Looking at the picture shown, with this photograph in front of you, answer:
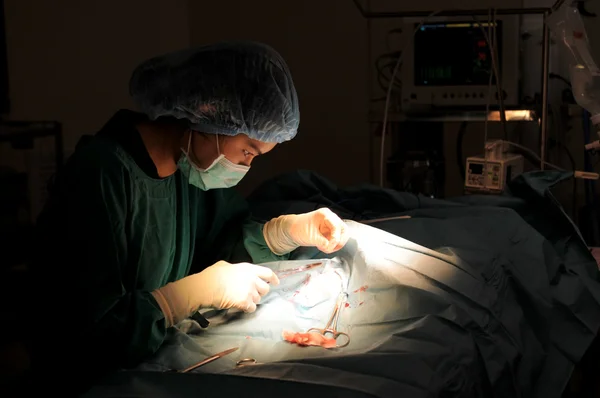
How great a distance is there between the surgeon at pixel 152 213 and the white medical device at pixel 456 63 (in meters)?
1.40

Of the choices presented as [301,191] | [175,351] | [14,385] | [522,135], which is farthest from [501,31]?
[14,385]

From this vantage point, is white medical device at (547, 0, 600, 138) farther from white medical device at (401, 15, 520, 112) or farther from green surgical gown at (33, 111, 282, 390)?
green surgical gown at (33, 111, 282, 390)

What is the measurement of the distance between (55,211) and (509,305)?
1.14m

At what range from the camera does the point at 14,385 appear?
2.39m

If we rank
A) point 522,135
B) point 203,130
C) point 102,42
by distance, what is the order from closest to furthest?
point 203,130, point 102,42, point 522,135

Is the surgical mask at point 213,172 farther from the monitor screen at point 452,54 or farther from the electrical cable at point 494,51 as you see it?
the monitor screen at point 452,54

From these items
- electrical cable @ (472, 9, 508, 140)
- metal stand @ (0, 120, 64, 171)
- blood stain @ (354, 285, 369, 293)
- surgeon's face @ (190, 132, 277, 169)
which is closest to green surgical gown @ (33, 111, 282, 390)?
surgeon's face @ (190, 132, 277, 169)

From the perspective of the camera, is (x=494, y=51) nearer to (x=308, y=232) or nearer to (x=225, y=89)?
(x=308, y=232)

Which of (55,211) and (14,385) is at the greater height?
(55,211)

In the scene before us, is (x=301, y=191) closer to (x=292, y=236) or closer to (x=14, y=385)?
(x=292, y=236)

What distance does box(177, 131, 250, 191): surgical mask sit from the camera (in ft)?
5.79

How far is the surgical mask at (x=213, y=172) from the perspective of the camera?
5.79 feet

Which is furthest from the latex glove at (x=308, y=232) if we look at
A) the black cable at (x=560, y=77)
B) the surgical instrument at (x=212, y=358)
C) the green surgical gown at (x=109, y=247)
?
the black cable at (x=560, y=77)

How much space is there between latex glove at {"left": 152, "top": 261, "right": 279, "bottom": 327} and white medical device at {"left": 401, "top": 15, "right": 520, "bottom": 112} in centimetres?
165
